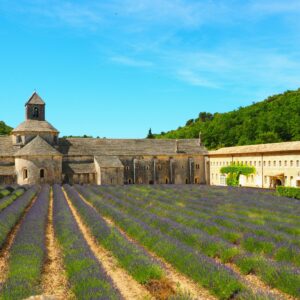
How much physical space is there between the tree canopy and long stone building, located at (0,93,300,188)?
18.0m

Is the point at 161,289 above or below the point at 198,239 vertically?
below

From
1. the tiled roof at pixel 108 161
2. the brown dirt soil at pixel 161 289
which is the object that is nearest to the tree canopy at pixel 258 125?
the tiled roof at pixel 108 161

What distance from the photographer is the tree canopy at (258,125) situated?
66.3 m

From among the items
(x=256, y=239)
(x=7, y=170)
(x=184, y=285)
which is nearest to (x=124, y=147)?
(x=7, y=170)

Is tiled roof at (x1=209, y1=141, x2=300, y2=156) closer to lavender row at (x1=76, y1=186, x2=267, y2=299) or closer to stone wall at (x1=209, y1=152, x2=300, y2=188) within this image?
stone wall at (x1=209, y1=152, x2=300, y2=188)

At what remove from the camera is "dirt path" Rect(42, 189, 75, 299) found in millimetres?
8213

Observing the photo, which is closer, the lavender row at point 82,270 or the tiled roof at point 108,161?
the lavender row at point 82,270

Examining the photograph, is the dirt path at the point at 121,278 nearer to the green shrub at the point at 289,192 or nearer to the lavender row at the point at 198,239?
the lavender row at the point at 198,239

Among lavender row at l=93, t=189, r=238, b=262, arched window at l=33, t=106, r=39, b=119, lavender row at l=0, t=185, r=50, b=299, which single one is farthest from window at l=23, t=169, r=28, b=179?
lavender row at l=93, t=189, r=238, b=262

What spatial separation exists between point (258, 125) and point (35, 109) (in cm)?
4059

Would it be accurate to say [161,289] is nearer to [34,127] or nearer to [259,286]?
[259,286]

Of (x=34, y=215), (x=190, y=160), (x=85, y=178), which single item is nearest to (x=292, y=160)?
(x=190, y=160)

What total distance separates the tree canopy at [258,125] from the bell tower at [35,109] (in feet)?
117

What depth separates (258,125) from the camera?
236 feet
